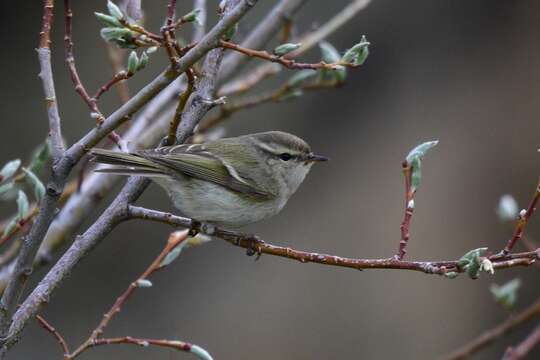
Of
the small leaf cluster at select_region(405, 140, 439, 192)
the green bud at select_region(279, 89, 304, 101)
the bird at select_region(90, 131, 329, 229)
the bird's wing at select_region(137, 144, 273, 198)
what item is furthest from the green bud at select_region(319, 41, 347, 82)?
the small leaf cluster at select_region(405, 140, 439, 192)

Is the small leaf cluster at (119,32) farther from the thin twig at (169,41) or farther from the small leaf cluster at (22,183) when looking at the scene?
the small leaf cluster at (22,183)

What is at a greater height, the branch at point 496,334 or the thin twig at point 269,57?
the thin twig at point 269,57

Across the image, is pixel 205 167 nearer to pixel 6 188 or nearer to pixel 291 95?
pixel 291 95

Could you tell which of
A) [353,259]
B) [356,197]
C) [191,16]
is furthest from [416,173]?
[356,197]

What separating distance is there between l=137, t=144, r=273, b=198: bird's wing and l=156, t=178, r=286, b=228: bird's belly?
1.4 inches

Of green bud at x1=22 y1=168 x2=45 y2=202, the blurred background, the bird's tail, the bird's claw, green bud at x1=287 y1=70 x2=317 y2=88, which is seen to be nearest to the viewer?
green bud at x1=22 y1=168 x2=45 y2=202

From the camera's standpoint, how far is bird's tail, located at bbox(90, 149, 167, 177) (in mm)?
2562

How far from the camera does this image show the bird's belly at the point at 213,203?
121 inches

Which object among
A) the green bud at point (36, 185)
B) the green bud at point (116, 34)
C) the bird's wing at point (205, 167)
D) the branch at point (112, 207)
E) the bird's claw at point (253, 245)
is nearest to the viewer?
the branch at point (112, 207)

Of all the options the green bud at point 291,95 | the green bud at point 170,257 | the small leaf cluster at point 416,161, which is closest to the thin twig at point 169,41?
the small leaf cluster at point 416,161

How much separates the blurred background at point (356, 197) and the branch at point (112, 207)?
3.75 m

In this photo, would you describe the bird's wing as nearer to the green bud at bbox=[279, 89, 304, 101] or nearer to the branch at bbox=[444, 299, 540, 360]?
the green bud at bbox=[279, 89, 304, 101]

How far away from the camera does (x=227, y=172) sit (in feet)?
11.0

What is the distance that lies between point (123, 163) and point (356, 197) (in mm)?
4000
